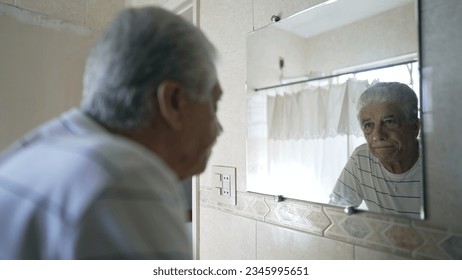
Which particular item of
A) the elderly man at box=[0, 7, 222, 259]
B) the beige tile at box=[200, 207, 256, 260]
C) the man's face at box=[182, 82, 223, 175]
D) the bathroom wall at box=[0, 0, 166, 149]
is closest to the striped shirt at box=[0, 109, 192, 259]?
the elderly man at box=[0, 7, 222, 259]

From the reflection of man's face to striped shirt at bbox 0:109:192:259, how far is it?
43cm

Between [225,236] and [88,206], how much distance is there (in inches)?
26.3

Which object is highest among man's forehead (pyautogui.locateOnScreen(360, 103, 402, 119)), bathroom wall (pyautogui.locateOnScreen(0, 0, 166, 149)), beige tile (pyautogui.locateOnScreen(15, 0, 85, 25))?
beige tile (pyautogui.locateOnScreen(15, 0, 85, 25))

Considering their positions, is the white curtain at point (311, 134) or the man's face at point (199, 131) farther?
the white curtain at point (311, 134)

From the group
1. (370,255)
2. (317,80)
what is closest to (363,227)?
→ (370,255)

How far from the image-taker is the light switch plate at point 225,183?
2.68ft

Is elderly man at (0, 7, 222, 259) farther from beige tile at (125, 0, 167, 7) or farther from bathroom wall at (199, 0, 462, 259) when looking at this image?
beige tile at (125, 0, 167, 7)

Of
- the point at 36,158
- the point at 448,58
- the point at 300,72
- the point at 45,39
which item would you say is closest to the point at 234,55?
the point at 300,72

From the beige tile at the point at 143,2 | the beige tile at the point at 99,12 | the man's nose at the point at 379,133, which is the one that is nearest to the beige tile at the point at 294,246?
the man's nose at the point at 379,133

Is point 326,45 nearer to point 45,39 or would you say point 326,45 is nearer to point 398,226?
point 398,226

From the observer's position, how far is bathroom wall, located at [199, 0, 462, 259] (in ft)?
1.40

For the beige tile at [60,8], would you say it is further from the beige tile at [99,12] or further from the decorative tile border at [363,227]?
the decorative tile border at [363,227]

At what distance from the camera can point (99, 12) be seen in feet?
4.04

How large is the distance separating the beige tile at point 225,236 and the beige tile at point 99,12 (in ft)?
3.26
